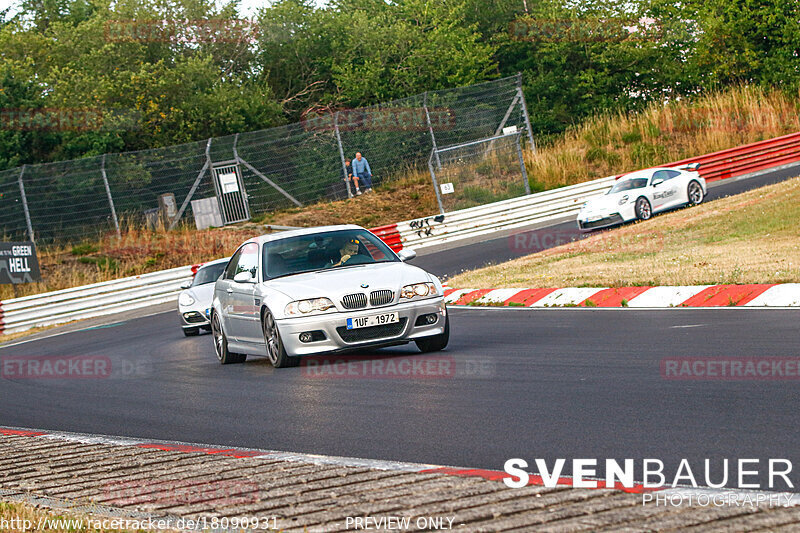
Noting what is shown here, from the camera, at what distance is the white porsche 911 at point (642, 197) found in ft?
86.1

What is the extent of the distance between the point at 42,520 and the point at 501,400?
3.98 meters

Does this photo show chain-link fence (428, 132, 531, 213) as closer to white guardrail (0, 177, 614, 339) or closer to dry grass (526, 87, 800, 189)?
white guardrail (0, 177, 614, 339)

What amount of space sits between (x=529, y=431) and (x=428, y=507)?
87.0 inches

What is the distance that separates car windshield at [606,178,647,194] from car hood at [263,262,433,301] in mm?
16545

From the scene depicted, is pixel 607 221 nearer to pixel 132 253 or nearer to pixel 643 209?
pixel 643 209

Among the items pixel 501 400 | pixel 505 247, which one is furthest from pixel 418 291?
pixel 505 247

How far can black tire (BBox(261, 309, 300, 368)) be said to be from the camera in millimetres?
11203

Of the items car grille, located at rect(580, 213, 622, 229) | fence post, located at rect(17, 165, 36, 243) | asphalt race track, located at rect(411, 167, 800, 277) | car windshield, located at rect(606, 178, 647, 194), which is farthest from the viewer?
fence post, located at rect(17, 165, 36, 243)

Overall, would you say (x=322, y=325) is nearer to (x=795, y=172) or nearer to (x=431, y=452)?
(x=431, y=452)

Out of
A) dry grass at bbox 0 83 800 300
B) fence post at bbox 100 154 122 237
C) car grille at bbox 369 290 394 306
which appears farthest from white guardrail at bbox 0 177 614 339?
car grille at bbox 369 290 394 306

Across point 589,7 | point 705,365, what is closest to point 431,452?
point 705,365

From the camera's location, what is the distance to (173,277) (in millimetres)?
28016

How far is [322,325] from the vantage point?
425 inches

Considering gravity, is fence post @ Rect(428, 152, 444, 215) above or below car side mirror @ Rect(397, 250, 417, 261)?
above
